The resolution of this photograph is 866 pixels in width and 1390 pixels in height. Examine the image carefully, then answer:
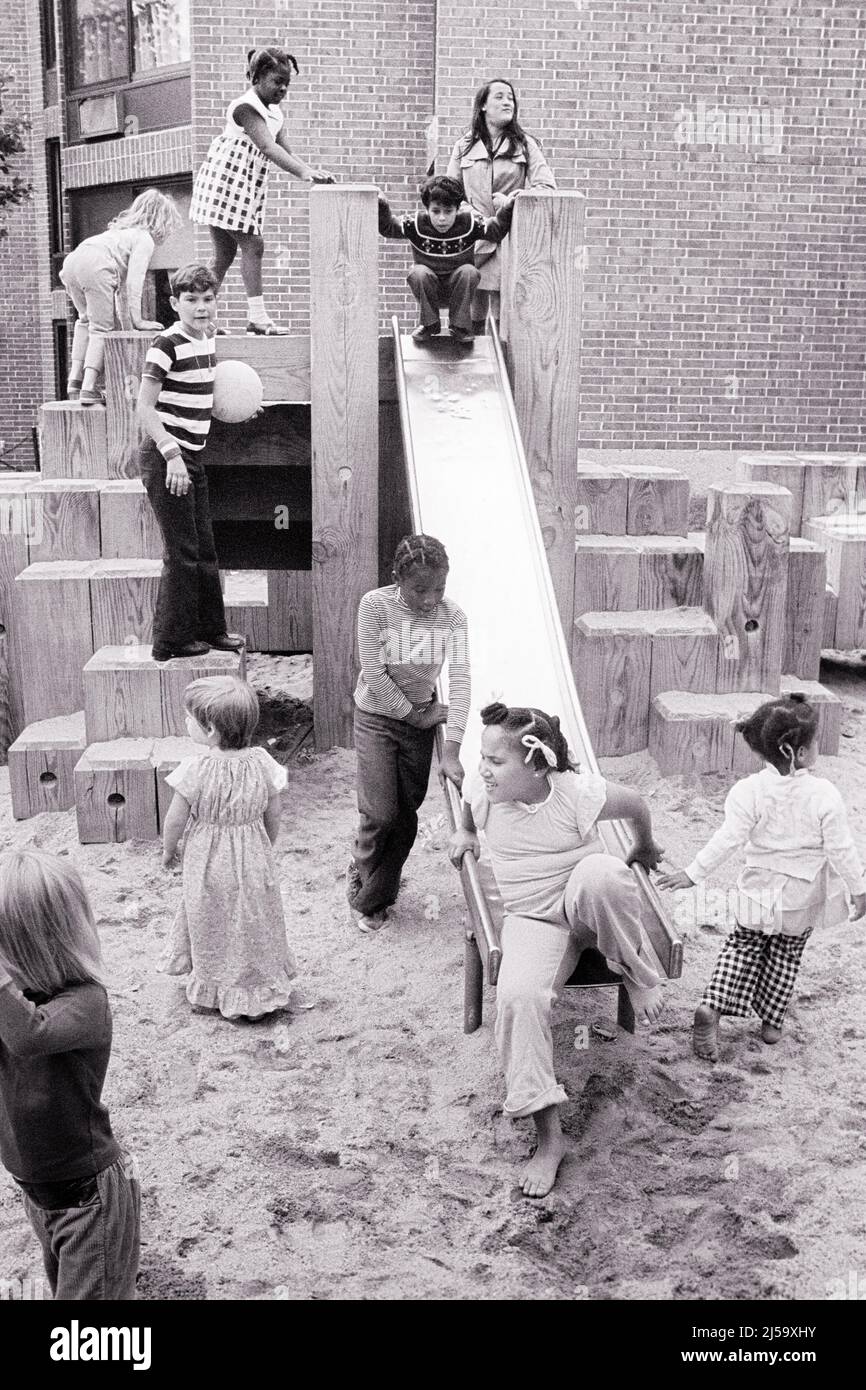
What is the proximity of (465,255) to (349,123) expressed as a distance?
4.79 m

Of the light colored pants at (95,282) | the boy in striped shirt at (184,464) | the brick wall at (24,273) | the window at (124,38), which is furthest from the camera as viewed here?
the brick wall at (24,273)

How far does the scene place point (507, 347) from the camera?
264 inches

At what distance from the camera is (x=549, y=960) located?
3.48 metres

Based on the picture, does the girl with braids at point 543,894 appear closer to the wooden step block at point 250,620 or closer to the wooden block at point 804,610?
the wooden block at point 804,610

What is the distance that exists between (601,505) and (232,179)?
8.16 feet

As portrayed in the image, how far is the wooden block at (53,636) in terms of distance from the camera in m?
6.13

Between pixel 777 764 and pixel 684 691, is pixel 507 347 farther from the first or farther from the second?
pixel 777 764

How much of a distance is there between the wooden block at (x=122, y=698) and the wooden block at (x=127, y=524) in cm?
73

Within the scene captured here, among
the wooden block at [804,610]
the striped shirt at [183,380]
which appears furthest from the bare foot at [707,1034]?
the wooden block at [804,610]

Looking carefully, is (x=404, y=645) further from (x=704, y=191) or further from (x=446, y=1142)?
(x=704, y=191)

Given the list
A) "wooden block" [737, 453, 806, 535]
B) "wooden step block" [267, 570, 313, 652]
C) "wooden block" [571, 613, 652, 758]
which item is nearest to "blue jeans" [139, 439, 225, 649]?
"wooden block" [571, 613, 652, 758]

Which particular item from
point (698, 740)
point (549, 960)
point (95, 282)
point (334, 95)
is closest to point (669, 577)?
point (698, 740)

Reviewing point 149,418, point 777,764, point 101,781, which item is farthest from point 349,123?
point 777,764
